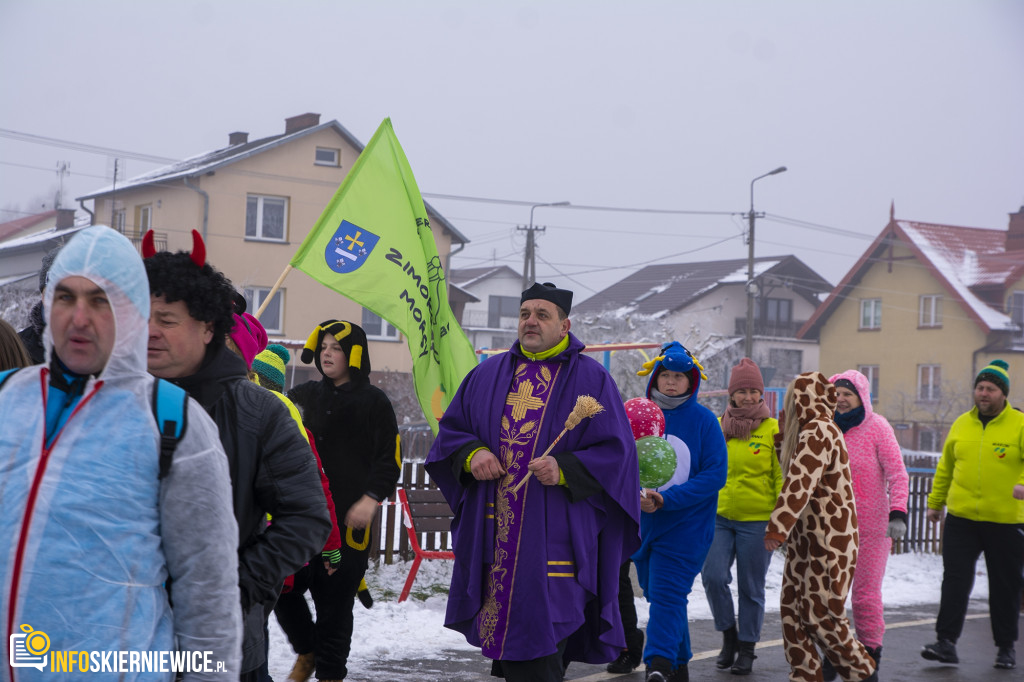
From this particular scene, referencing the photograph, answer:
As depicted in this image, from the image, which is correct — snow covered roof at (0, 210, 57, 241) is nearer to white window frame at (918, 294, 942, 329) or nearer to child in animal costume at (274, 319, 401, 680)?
white window frame at (918, 294, 942, 329)

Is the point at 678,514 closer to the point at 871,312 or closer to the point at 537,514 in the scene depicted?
the point at 537,514

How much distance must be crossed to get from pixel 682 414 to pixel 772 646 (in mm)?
2474

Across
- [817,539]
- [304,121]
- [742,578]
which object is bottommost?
[742,578]

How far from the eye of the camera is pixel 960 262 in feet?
143

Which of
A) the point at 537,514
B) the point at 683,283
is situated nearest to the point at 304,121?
Answer: the point at 683,283

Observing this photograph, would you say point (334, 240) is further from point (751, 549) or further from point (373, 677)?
point (751, 549)

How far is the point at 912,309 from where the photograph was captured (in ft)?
147

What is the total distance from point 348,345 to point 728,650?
3.36m

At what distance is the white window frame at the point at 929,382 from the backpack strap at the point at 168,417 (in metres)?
43.5

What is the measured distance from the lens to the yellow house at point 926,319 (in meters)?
40.4

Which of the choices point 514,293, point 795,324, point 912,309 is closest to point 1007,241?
point 912,309

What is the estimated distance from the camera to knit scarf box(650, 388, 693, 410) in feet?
21.6

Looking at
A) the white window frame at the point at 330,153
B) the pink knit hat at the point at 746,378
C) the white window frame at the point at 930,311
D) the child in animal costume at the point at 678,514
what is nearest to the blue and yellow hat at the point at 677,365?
the child in animal costume at the point at 678,514

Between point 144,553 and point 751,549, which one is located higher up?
point 144,553
